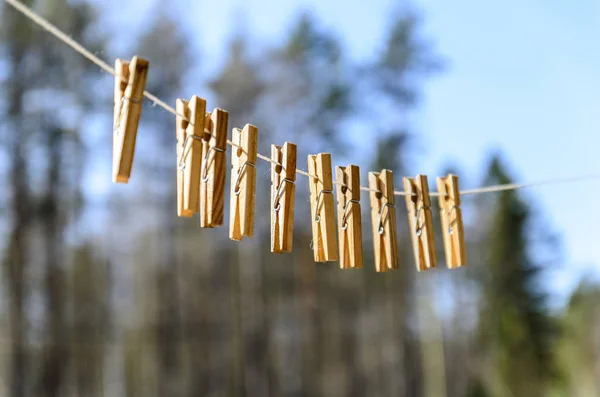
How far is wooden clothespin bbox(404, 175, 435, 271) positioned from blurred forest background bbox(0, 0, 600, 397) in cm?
330

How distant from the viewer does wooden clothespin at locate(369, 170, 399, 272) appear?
4.72 feet

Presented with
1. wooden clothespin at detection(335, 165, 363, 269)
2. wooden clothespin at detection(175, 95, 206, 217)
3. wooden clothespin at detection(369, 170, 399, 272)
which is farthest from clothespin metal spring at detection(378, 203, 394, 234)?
wooden clothespin at detection(175, 95, 206, 217)

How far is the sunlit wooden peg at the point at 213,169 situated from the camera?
3.62ft

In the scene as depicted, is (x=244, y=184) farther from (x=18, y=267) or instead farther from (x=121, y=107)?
(x=18, y=267)

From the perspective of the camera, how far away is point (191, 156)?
1064 millimetres

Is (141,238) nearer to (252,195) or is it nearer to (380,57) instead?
(380,57)

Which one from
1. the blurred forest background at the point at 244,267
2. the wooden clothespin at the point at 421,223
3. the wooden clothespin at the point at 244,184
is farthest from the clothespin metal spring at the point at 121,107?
the blurred forest background at the point at 244,267

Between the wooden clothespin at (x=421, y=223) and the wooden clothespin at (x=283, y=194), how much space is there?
1.38 feet

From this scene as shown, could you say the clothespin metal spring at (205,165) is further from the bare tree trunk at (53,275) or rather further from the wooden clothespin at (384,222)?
the bare tree trunk at (53,275)

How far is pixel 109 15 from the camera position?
15.4ft

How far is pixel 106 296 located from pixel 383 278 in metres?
2.81

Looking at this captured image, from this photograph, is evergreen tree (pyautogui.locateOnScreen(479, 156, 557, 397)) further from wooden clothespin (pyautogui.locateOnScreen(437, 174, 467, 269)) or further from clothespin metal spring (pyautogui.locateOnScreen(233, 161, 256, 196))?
clothespin metal spring (pyautogui.locateOnScreen(233, 161, 256, 196))

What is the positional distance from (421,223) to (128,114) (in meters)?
0.82

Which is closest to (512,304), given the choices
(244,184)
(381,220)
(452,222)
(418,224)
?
(452,222)
